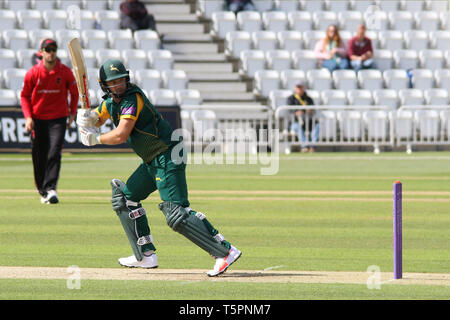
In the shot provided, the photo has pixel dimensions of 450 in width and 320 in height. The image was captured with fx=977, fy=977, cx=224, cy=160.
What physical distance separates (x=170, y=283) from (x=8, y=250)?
254cm

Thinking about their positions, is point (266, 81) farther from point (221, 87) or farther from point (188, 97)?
point (188, 97)

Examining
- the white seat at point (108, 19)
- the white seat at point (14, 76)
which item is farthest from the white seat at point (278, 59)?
the white seat at point (14, 76)

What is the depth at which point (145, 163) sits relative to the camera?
8.15 m

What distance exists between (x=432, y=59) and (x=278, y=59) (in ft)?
15.4

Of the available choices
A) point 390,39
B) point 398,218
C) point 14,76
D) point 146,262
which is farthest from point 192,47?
point 398,218

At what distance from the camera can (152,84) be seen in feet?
86.4

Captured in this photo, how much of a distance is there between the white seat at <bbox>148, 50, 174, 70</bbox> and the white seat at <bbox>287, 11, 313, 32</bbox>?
4128 millimetres

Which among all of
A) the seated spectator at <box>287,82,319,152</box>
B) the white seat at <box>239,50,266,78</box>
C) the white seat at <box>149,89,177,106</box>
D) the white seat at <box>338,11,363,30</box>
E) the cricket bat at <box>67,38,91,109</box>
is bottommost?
the seated spectator at <box>287,82,319,152</box>

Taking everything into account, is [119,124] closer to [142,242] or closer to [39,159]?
[142,242]

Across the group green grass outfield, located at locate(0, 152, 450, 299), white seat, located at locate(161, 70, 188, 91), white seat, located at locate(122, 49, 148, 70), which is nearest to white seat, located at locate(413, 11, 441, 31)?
white seat, located at locate(161, 70, 188, 91)

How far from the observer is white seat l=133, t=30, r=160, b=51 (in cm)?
2759

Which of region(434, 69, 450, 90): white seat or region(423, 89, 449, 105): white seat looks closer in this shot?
region(423, 89, 449, 105): white seat

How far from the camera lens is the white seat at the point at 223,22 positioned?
94.5 feet

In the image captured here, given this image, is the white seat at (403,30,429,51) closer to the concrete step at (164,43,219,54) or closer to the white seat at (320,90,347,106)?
the white seat at (320,90,347,106)
